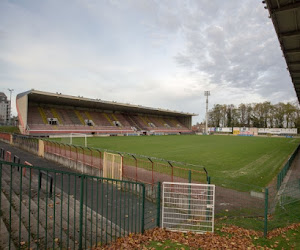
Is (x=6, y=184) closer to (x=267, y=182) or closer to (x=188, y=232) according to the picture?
(x=188, y=232)

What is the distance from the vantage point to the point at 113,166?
10195mm

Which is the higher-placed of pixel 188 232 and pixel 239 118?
pixel 239 118

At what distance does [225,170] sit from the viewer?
1348cm

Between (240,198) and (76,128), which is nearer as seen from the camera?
(240,198)

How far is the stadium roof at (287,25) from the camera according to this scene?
686 cm

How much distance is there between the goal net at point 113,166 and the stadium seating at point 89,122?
108 feet

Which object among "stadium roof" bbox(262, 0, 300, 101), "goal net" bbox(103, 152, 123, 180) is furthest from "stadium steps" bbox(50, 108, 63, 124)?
"stadium roof" bbox(262, 0, 300, 101)

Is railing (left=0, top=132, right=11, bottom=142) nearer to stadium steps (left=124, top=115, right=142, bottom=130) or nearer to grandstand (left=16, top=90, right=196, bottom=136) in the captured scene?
grandstand (left=16, top=90, right=196, bottom=136)

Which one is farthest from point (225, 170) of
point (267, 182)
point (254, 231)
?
point (254, 231)

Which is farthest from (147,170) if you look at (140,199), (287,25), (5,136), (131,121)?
(131,121)

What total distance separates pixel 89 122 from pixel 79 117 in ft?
9.01

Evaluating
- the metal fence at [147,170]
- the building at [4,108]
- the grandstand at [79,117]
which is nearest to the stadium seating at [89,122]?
the grandstand at [79,117]

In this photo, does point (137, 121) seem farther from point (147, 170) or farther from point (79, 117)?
point (147, 170)

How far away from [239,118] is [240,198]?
323 feet
